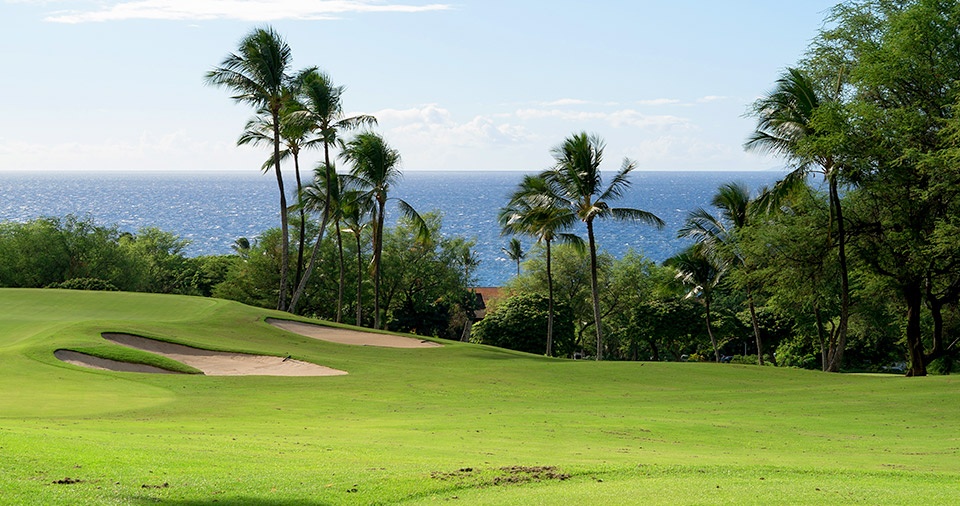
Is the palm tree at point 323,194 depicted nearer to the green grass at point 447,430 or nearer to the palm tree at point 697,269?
the green grass at point 447,430

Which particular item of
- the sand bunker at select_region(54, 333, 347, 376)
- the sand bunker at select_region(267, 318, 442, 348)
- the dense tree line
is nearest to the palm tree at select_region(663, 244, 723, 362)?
the dense tree line

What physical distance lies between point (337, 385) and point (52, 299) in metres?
19.0

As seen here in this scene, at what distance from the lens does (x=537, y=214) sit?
35750 millimetres

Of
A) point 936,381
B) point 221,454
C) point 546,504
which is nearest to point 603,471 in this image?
point 546,504

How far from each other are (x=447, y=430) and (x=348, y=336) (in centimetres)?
1846

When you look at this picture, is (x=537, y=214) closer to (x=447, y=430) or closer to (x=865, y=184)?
(x=865, y=184)

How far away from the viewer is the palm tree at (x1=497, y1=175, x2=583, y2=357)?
35.6 meters

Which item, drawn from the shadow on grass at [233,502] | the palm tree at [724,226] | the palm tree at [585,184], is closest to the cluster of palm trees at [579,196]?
the palm tree at [585,184]

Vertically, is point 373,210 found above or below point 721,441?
above

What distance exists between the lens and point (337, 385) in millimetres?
22750

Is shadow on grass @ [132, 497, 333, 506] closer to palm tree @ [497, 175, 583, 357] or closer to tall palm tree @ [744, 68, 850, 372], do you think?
tall palm tree @ [744, 68, 850, 372]

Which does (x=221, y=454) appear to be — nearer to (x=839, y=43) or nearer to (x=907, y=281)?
(x=907, y=281)

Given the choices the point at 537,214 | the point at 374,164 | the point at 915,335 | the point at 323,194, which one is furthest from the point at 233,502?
the point at 323,194

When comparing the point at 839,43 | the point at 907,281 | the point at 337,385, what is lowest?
the point at 337,385
